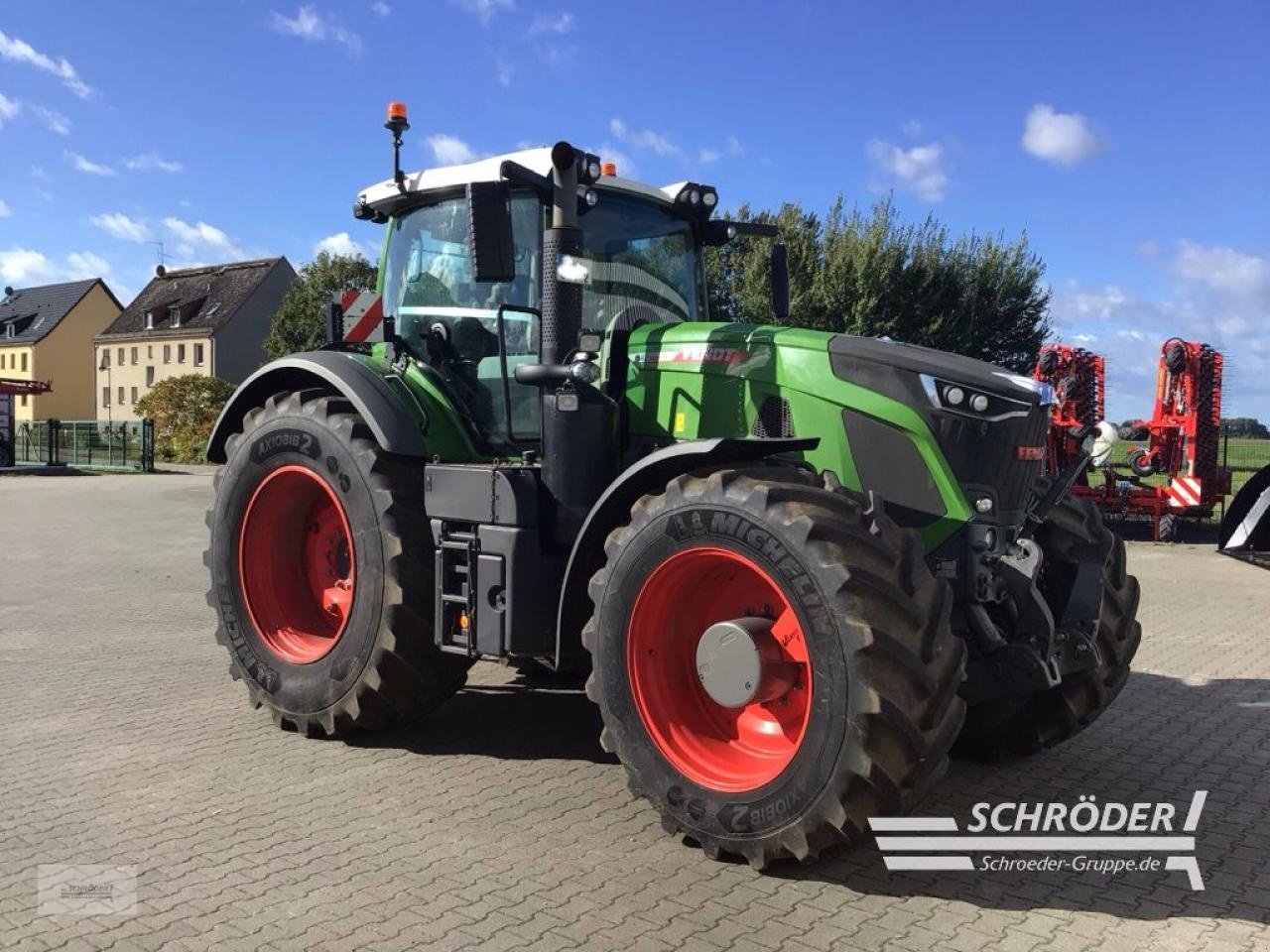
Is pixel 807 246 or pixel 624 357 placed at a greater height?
pixel 807 246

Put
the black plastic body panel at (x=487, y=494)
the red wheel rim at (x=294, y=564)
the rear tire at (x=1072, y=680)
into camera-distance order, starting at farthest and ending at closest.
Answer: the red wheel rim at (x=294, y=564), the rear tire at (x=1072, y=680), the black plastic body panel at (x=487, y=494)

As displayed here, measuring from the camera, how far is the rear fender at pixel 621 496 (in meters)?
3.95

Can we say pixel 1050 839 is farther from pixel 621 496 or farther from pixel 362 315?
pixel 362 315

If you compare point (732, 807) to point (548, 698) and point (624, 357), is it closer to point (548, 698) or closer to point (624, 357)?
point (624, 357)

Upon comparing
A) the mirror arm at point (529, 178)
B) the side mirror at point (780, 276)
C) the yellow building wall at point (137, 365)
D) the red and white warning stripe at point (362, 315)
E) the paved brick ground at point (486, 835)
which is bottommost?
the paved brick ground at point (486, 835)

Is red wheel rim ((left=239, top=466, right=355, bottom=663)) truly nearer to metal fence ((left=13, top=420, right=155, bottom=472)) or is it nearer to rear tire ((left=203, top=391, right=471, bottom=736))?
rear tire ((left=203, top=391, right=471, bottom=736))

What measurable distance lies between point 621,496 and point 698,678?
0.76 meters

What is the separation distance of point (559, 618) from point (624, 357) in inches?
48.8

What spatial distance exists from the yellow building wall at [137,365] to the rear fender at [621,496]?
5172 centimetres

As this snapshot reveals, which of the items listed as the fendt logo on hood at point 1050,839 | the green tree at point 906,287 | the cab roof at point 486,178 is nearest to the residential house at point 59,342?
the green tree at point 906,287

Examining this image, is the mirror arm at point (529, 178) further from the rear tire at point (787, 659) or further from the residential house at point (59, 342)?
the residential house at point (59, 342)

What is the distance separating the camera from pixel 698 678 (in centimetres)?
410

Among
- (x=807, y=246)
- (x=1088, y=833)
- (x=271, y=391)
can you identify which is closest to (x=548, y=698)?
(x=271, y=391)

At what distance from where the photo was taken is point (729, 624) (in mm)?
3779
